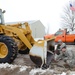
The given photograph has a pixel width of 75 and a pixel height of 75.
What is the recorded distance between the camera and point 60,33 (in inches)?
781

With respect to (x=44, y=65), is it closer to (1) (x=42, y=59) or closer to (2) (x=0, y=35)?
(1) (x=42, y=59)

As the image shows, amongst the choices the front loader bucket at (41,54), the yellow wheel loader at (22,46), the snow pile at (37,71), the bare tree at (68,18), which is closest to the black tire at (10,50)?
the yellow wheel loader at (22,46)

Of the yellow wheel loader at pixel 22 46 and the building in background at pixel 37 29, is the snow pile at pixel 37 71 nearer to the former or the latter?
the yellow wheel loader at pixel 22 46

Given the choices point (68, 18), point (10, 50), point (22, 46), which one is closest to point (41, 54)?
point (10, 50)

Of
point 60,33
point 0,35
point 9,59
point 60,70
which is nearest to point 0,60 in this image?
point 9,59

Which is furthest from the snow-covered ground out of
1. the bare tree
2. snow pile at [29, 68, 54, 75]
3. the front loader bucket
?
the bare tree

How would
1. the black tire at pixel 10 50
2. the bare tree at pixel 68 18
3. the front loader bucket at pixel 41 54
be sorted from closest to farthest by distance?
the front loader bucket at pixel 41 54 → the black tire at pixel 10 50 → the bare tree at pixel 68 18

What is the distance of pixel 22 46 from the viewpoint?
34.7ft

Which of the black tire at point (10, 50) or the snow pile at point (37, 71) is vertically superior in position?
the black tire at point (10, 50)

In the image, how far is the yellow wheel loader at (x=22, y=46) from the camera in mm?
8047

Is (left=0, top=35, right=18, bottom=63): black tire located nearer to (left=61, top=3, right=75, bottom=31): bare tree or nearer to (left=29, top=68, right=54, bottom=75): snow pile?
(left=29, top=68, right=54, bottom=75): snow pile

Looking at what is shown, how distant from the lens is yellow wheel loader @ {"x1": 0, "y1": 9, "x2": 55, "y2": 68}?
8047mm

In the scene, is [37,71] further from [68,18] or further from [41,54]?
[68,18]

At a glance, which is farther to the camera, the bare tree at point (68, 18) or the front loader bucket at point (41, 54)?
the bare tree at point (68, 18)
